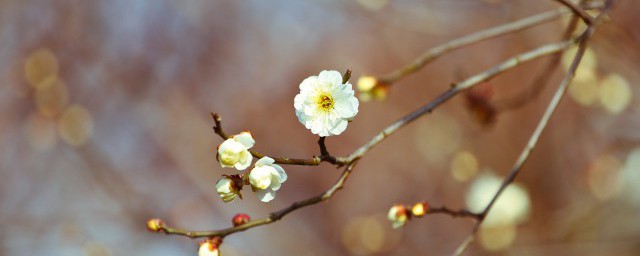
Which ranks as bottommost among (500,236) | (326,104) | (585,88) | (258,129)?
(326,104)

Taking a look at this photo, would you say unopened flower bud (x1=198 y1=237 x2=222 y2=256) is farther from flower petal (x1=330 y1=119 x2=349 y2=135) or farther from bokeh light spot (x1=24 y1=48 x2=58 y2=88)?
bokeh light spot (x1=24 y1=48 x2=58 y2=88)

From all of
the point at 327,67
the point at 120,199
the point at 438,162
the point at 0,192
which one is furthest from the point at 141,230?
the point at 438,162

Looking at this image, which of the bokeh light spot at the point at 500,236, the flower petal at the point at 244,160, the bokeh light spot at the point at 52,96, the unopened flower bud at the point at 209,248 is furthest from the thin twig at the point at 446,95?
the bokeh light spot at the point at 52,96

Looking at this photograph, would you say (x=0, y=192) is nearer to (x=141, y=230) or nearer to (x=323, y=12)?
(x=141, y=230)

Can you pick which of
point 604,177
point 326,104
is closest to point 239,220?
point 326,104

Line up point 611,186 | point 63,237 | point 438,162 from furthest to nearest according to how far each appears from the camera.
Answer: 1. point 438,162
2. point 63,237
3. point 611,186

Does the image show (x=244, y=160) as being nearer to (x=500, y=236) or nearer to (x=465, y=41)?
(x=465, y=41)
